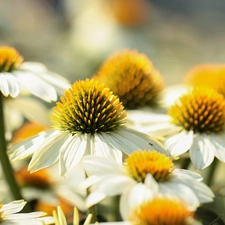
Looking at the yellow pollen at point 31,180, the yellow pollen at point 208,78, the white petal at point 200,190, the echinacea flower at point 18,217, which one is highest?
the yellow pollen at point 208,78

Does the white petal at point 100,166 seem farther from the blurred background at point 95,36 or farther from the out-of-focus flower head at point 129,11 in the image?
the out-of-focus flower head at point 129,11

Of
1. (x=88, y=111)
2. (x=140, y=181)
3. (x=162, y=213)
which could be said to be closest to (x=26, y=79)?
(x=88, y=111)

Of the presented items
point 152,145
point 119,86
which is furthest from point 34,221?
point 119,86

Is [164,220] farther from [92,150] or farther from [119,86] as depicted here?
[119,86]

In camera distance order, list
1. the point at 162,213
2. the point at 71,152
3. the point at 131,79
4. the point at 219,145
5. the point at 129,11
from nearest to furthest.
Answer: the point at 162,213 < the point at 71,152 < the point at 219,145 < the point at 131,79 < the point at 129,11

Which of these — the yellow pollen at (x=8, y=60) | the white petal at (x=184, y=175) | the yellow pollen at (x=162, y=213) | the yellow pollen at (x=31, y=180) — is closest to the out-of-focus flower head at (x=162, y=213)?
the yellow pollen at (x=162, y=213)

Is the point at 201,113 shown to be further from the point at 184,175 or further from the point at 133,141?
the point at 184,175
